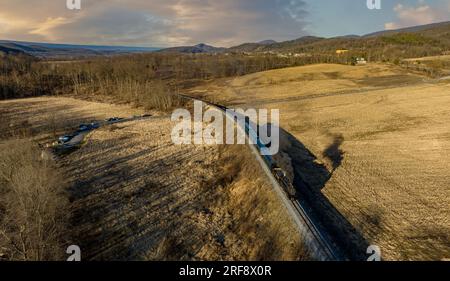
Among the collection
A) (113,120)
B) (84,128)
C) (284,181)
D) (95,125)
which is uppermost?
(113,120)

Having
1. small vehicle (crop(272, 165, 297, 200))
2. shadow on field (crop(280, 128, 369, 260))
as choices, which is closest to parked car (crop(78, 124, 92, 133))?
shadow on field (crop(280, 128, 369, 260))

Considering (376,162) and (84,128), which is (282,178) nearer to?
(376,162)

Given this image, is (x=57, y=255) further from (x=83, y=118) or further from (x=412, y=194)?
(x=83, y=118)

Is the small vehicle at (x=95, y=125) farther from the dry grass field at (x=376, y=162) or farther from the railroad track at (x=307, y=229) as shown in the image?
the railroad track at (x=307, y=229)

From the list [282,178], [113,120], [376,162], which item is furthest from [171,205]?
[113,120]

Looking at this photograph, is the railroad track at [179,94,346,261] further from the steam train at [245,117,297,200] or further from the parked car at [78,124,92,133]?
the parked car at [78,124,92,133]

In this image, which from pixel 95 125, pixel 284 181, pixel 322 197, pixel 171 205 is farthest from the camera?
pixel 95 125
